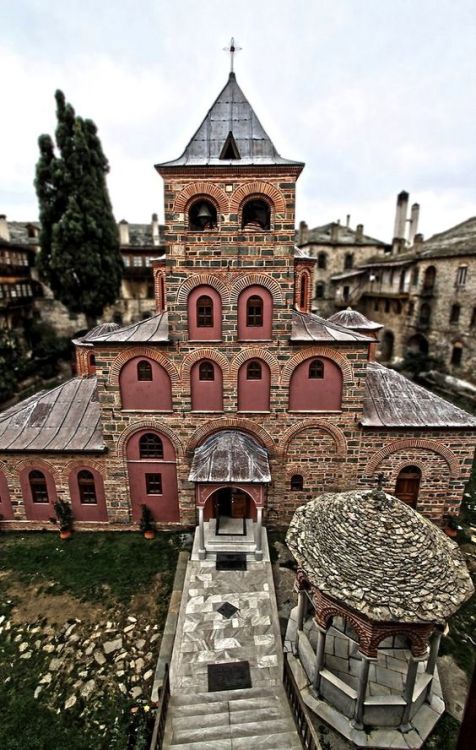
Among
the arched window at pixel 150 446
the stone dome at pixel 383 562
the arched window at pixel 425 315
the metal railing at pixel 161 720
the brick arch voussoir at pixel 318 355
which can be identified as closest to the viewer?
the stone dome at pixel 383 562

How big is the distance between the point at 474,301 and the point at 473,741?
33723mm

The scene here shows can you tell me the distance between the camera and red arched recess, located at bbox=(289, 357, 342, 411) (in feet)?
44.1

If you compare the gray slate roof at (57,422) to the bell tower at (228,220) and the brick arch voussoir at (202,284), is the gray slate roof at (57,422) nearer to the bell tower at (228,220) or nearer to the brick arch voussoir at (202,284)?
the bell tower at (228,220)

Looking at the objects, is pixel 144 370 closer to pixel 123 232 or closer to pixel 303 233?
pixel 123 232

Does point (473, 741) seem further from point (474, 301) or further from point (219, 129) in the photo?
point (474, 301)

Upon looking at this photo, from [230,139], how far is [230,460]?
10.9 metres

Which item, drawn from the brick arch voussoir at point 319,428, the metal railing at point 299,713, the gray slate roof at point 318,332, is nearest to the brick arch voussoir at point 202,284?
the gray slate roof at point 318,332

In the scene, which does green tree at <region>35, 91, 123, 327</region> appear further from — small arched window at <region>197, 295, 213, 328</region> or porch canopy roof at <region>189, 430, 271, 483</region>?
porch canopy roof at <region>189, 430, 271, 483</region>

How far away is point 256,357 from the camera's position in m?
13.3

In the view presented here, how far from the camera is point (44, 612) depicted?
1166 cm

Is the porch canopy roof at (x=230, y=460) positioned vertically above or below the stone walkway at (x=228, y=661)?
above

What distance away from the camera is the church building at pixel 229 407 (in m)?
12.4

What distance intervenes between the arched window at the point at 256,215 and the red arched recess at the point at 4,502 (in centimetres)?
1350

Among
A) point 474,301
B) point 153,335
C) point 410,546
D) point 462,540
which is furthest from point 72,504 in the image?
point 474,301
